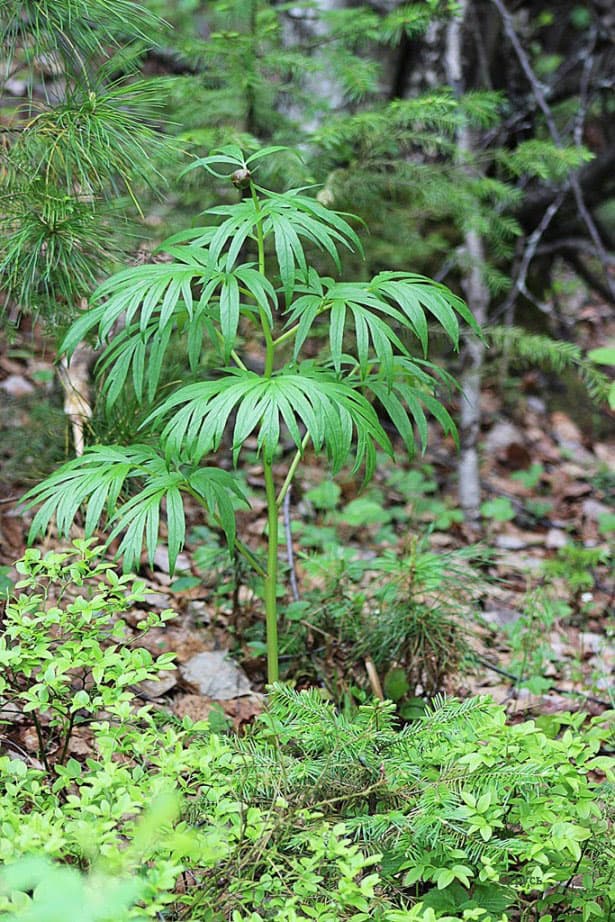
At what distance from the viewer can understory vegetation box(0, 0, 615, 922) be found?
1.45 meters

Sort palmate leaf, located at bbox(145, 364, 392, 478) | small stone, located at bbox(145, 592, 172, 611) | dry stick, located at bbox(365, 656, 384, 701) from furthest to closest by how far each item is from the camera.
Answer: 1. small stone, located at bbox(145, 592, 172, 611)
2. dry stick, located at bbox(365, 656, 384, 701)
3. palmate leaf, located at bbox(145, 364, 392, 478)

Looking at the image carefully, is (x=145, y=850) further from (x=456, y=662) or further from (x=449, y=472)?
(x=449, y=472)

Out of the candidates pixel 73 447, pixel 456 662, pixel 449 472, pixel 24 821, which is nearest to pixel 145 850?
pixel 24 821

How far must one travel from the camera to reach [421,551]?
8.79 ft

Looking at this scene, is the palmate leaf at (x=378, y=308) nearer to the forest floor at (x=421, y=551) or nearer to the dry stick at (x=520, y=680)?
the forest floor at (x=421, y=551)

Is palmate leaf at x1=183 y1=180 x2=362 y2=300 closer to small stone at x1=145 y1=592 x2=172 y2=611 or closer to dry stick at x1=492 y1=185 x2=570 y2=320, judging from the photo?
small stone at x1=145 y1=592 x2=172 y2=611

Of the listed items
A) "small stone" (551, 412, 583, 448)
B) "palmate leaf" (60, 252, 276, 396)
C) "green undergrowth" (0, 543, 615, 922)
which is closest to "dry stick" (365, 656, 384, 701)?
"green undergrowth" (0, 543, 615, 922)

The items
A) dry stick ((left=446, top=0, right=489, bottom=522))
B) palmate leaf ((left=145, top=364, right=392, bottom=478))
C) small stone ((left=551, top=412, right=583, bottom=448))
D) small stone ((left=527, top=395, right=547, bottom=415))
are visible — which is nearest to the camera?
palmate leaf ((left=145, top=364, right=392, bottom=478))

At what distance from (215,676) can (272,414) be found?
1172 mm

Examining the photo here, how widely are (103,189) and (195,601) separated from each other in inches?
52.2

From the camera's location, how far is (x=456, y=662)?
230cm

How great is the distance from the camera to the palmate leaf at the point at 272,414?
5.09 feet

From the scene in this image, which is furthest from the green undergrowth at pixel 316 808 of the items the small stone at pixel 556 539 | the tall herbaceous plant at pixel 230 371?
the small stone at pixel 556 539

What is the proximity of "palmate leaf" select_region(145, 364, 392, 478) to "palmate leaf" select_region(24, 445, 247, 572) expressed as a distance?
10cm
